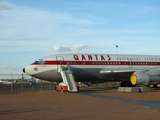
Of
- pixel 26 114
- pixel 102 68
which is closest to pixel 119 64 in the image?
pixel 102 68

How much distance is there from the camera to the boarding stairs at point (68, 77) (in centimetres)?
3947

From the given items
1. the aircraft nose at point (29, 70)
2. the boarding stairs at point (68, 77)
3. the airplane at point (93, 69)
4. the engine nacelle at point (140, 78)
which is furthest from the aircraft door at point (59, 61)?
the engine nacelle at point (140, 78)

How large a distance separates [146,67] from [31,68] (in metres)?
13.3

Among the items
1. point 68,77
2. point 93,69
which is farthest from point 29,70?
point 93,69

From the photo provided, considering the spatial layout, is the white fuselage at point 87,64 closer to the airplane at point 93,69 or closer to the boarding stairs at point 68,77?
the airplane at point 93,69

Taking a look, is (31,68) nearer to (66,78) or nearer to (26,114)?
(66,78)

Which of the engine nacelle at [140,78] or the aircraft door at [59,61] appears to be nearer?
the engine nacelle at [140,78]

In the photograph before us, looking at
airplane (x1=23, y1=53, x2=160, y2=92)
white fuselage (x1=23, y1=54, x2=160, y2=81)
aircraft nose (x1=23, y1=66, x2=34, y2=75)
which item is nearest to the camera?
airplane (x1=23, y1=53, x2=160, y2=92)

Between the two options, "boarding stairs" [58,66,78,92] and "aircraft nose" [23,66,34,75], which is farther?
"aircraft nose" [23,66,34,75]

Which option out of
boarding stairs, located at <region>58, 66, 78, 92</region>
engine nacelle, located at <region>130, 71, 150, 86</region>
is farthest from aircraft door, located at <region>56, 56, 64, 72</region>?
engine nacelle, located at <region>130, 71, 150, 86</region>

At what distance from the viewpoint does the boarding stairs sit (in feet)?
130

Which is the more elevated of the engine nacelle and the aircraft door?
the aircraft door

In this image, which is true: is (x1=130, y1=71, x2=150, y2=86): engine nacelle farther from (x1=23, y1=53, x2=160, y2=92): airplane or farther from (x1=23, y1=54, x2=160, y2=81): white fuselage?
(x1=23, y1=54, x2=160, y2=81): white fuselage

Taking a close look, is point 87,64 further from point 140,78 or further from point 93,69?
point 140,78
